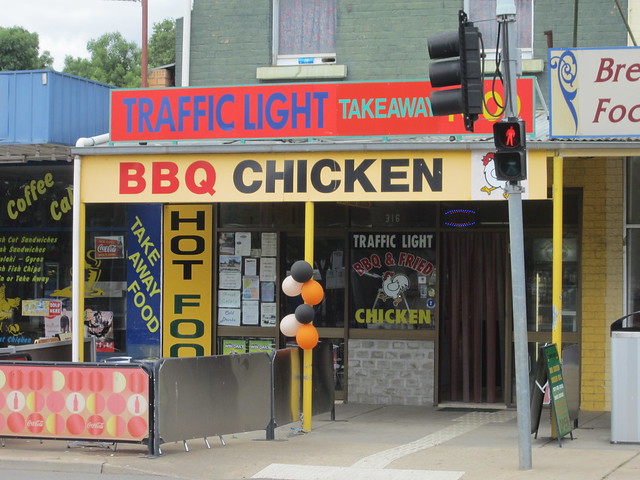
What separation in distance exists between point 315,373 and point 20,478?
4160mm

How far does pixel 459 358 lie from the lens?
14.7 meters

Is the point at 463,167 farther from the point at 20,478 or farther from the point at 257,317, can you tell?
the point at 20,478

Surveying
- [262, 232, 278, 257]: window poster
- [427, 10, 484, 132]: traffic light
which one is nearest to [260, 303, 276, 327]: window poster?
[262, 232, 278, 257]: window poster

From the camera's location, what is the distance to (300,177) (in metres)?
12.1

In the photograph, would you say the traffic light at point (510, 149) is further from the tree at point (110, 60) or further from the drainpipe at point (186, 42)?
the tree at point (110, 60)

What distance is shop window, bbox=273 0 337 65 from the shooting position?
50.5 ft

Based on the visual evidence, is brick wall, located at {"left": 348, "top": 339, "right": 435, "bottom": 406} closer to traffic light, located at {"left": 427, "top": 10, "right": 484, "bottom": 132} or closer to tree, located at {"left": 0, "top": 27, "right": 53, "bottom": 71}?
traffic light, located at {"left": 427, "top": 10, "right": 484, "bottom": 132}

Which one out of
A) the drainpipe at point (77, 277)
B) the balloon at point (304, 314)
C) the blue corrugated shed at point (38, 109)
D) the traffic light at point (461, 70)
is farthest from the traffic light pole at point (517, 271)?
the blue corrugated shed at point (38, 109)

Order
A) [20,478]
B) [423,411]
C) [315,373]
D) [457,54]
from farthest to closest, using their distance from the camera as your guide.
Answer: [423,411], [315,373], [20,478], [457,54]

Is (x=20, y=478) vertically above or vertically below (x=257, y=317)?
below

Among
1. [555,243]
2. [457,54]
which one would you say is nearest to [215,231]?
[555,243]

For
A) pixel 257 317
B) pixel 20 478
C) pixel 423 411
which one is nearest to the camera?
pixel 20 478

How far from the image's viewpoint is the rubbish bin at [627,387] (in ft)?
35.4

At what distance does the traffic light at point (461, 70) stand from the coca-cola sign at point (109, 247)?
7.84 m
